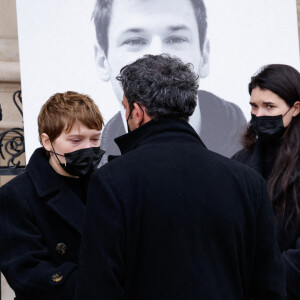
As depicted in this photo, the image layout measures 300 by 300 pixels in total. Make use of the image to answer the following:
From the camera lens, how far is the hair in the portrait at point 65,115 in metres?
2.34

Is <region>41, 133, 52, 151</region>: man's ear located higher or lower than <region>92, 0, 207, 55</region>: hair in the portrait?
lower

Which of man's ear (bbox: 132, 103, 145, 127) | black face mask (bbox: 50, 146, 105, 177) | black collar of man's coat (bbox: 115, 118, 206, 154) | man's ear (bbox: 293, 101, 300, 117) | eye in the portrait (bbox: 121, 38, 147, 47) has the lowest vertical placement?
black face mask (bbox: 50, 146, 105, 177)

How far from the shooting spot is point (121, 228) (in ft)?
5.44

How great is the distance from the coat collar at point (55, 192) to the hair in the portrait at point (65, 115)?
114 mm

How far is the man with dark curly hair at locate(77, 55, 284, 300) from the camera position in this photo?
1672mm

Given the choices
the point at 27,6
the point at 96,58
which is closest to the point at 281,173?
the point at 96,58

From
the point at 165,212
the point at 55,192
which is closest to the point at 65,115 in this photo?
the point at 55,192

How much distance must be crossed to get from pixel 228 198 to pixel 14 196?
35.6 inches

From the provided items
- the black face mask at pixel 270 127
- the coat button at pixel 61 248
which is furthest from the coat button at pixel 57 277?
the black face mask at pixel 270 127

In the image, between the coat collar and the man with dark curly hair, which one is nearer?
the man with dark curly hair

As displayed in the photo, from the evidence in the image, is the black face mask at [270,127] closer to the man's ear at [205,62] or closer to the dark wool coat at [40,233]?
the dark wool coat at [40,233]

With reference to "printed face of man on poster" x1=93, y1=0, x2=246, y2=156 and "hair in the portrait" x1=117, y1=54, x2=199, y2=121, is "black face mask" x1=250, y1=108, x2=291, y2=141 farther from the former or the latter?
"printed face of man on poster" x1=93, y1=0, x2=246, y2=156

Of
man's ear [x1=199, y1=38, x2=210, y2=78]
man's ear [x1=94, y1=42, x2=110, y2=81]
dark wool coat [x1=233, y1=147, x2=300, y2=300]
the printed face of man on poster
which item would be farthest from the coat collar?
man's ear [x1=199, y1=38, x2=210, y2=78]

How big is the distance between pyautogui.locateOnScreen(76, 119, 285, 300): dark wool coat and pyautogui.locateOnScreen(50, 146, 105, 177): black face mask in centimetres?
60
